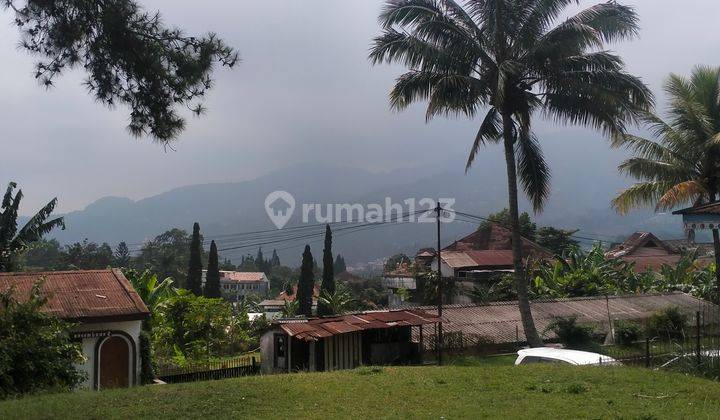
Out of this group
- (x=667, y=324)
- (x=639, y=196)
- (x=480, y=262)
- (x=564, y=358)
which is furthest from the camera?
(x=480, y=262)

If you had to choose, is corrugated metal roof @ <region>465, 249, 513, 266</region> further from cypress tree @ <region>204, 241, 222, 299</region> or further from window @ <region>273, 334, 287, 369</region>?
window @ <region>273, 334, 287, 369</region>

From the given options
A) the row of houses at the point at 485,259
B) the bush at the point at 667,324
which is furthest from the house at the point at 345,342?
the row of houses at the point at 485,259

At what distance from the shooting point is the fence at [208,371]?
68.6 feet

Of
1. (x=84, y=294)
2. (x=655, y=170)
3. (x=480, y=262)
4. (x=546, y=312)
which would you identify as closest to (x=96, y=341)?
(x=84, y=294)

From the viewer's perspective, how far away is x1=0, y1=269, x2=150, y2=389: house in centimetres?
1759

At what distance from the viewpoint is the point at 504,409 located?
856 cm

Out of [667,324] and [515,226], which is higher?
[515,226]

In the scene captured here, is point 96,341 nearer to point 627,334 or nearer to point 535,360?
point 535,360

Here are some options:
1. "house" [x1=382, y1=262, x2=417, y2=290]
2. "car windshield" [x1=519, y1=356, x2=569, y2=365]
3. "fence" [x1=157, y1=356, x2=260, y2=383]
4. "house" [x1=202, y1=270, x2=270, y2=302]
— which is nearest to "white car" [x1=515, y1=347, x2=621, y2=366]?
"car windshield" [x1=519, y1=356, x2=569, y2=365]

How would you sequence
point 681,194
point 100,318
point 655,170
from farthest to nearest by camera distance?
point 655,170 < point 100,318 < point 681,194

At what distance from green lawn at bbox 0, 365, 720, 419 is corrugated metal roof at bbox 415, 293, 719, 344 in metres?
10.4

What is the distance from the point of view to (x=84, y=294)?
1878 centimetres

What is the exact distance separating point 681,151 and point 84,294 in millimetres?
18013

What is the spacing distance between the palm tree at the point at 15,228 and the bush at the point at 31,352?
10.6m
